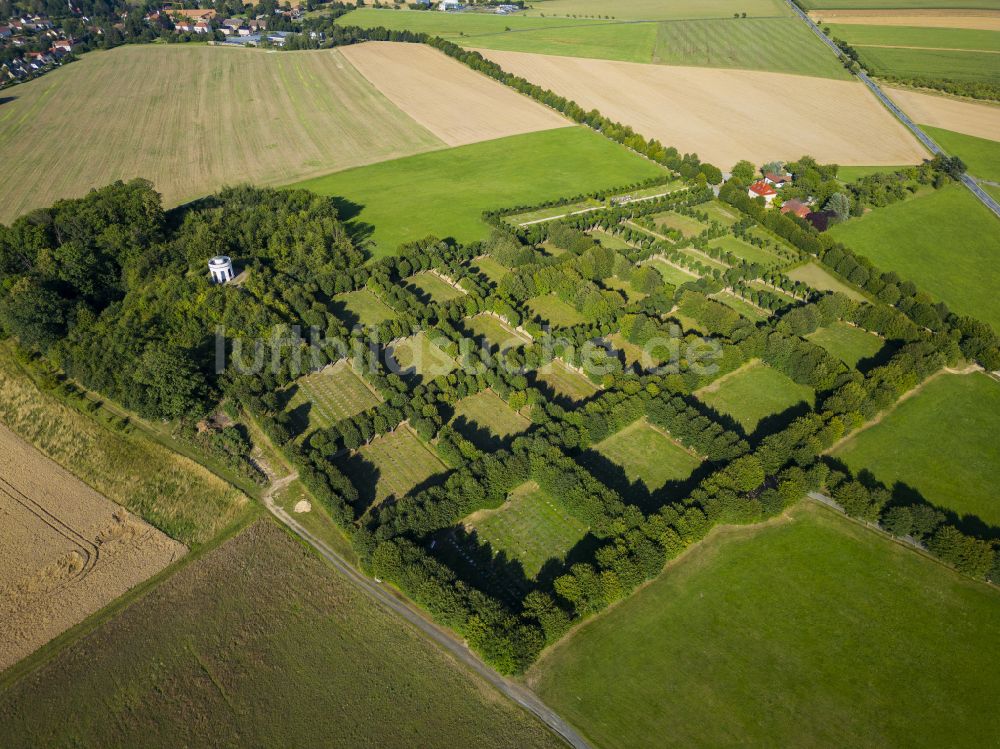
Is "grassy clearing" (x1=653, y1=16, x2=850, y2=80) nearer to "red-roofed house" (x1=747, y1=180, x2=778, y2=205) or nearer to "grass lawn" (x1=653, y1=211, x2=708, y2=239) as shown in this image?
"red-roofed house" (x1=747, y1=180, x2=778, y2=205)

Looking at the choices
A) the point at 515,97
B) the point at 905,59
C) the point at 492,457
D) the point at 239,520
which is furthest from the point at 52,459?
the point at 905,59

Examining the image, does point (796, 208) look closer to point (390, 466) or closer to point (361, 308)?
point (361, 308)

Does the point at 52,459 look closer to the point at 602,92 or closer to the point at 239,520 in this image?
the point at 239,520

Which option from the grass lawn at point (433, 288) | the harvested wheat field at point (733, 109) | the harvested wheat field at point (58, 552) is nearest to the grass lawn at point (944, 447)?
the grass lawn at point (433, 288)

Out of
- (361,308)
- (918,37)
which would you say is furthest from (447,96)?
(918,37)

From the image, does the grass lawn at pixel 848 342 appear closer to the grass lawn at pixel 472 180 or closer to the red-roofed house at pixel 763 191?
the red-roofed house at pixel 763 191
